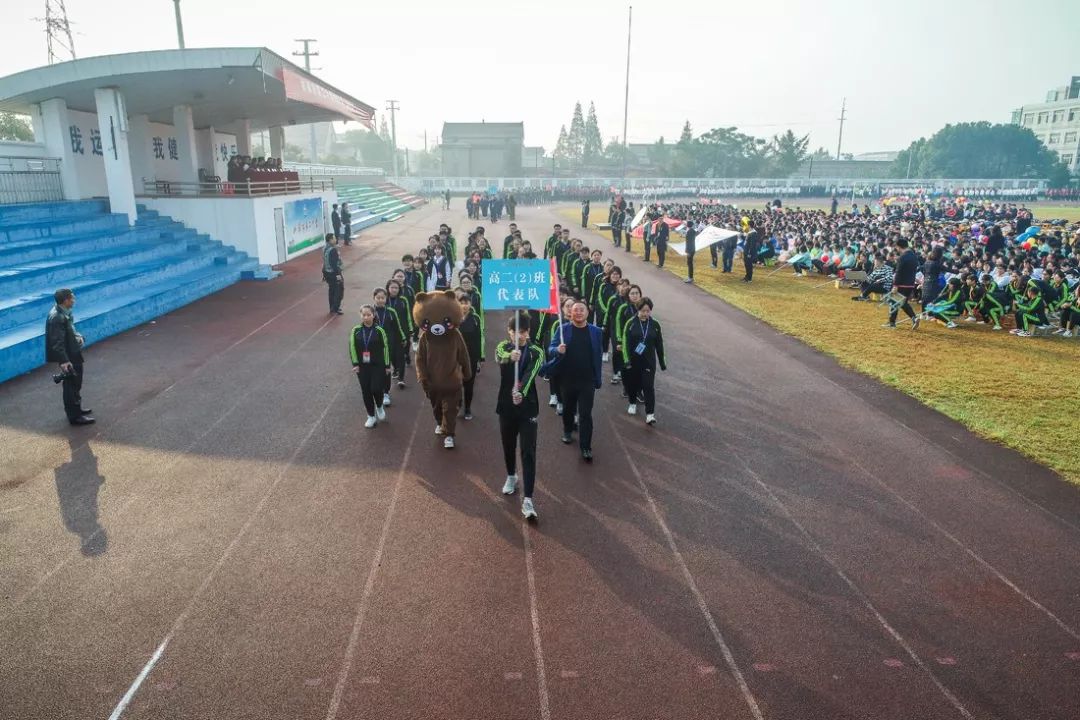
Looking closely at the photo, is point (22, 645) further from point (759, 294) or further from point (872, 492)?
point (759, 294)

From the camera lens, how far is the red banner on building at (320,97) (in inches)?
844

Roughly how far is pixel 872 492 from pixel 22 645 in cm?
822

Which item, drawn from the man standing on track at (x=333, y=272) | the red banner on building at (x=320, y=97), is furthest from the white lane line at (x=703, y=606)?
the red banner on building at (x=320, y=97)

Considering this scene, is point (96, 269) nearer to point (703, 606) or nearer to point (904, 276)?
point (703, 606)

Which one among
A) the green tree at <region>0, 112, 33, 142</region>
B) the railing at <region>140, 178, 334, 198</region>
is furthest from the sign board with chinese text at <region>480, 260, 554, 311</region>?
the green tree at <region>0, 112, 33, 142</region>

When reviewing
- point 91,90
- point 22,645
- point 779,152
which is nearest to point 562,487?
point 22,645

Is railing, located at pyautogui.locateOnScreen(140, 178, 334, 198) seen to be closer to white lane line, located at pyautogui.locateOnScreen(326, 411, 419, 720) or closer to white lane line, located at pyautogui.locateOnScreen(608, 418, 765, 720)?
white lane line, located at pyautogui.locateOnScreen(326, 411, 419, 720)

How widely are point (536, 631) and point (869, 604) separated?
2855 mm

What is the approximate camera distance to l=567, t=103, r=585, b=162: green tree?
131125 millimetres

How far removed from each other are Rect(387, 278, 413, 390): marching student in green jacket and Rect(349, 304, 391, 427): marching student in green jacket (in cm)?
89

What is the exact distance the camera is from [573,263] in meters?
15.8

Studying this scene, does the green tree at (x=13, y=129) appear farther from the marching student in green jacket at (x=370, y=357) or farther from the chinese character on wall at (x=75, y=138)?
the marching student in green jacket at (x=370, y=357)

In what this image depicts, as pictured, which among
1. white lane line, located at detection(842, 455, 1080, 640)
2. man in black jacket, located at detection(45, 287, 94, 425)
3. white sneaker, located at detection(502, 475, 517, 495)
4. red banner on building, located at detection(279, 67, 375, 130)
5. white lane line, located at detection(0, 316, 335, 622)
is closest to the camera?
white lane line, located at detection(842, 455, 1080, 640)

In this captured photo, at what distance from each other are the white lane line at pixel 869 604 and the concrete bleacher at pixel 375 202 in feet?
112
